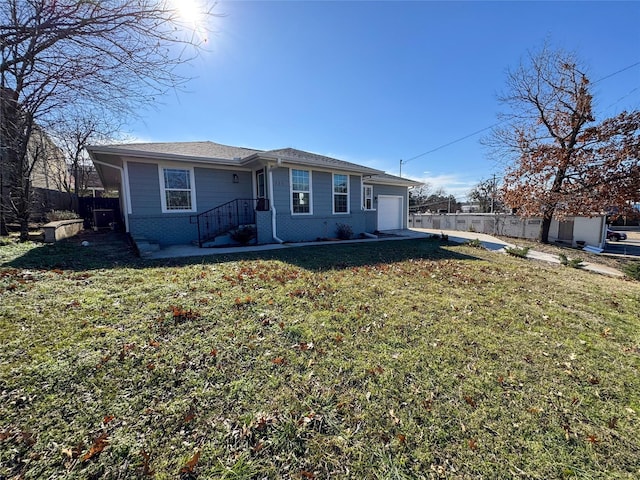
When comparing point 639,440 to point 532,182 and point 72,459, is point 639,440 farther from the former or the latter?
point 532,182

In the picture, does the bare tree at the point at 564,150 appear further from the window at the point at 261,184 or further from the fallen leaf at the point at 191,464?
the fallen leaf at the point at 191,464

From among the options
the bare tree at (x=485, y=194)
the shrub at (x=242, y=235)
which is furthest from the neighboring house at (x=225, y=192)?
the bare tree at (x=485, y=194)

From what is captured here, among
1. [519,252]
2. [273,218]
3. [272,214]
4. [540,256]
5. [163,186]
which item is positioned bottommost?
[540,256]

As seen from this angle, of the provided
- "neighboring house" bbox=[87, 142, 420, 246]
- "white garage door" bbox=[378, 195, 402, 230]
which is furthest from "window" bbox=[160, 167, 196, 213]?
"white garage door" bbox=[378, 195, 402, 230]

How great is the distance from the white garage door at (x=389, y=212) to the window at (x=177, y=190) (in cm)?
1002

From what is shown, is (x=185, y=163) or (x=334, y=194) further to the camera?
(x=334, y=194)

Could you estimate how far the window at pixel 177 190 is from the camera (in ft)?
28.7

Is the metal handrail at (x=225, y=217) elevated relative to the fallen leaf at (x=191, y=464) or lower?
elevated

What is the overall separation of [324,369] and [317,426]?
594 millimetres

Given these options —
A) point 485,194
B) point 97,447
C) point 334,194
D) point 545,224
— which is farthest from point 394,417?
point 485,194

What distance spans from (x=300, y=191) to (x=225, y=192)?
2.86 metres

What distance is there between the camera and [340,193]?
11461 mm

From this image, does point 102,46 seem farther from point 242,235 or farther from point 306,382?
point 242,235

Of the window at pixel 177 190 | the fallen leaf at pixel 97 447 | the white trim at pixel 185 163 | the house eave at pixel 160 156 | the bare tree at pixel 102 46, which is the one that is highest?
the bare tree at pixel 102 46
